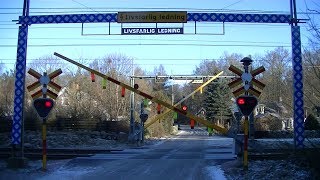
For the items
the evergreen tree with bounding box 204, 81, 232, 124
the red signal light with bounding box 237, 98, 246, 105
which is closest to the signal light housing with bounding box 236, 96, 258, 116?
the red signal light with bounding box 237, 98, 246, 105

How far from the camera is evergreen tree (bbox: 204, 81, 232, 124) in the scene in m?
84.2

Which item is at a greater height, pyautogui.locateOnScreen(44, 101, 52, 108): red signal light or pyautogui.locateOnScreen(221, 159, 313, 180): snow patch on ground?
pyautogui.locateOnScreen(44, 101, 52, 108): red signal light

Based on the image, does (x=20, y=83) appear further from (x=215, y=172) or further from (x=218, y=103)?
(x=218, y=103)

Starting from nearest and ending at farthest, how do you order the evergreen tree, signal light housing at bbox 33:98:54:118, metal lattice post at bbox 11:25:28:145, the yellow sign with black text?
signal light housing at bbox 33:98:54:118 < metal lattice post at bbox 11:25:28:145 < the yellow sign with black text < the evergreen tree

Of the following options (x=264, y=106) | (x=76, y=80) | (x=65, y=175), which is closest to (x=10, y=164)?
(x=65, y=175)

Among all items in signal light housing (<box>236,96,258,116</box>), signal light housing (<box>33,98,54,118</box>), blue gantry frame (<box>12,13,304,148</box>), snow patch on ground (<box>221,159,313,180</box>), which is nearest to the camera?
snow patch on ground (<box>221,159,313,180</box>)

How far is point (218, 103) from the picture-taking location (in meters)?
84.4

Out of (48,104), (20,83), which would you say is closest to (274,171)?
(48,104)

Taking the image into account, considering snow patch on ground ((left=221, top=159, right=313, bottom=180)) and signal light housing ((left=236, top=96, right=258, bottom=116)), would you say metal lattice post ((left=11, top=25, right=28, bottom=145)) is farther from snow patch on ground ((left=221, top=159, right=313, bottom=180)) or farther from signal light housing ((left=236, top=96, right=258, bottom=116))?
signal light housing ((left=236, top=96, right=258, bottom=116))

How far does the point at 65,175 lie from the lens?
1450cm

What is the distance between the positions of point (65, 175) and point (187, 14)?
26.0ft

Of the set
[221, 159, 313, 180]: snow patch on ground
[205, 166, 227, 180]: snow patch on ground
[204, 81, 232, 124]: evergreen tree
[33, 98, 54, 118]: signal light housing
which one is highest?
[204, 81, 232, 124]: evergreen tree

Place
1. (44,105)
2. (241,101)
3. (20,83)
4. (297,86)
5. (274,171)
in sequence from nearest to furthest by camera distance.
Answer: (274,171) → (241,101) → (44,105) → (297,86) → (20,83)

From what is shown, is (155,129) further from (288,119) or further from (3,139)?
(288,119)
